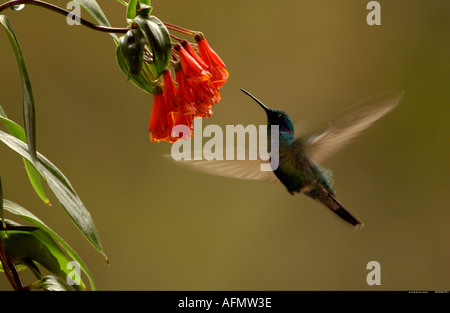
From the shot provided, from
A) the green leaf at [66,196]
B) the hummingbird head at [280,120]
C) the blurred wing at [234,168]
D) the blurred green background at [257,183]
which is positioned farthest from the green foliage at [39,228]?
the blurred green background at [257,183]

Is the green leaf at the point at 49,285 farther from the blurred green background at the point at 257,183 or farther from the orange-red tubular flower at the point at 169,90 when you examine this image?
A: the blurred green background at the point at 257,183

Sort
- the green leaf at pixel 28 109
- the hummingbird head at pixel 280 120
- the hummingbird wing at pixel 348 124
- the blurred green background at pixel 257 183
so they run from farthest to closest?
the blurred green background at pixel 257 183 → the hummingbird head at pixel 280 120 → the hummingbird wing at pixel 348 124 → the green leaf at pixel 28 109

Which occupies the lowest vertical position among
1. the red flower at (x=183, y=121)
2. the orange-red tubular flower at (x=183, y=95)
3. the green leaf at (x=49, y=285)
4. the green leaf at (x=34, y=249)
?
the green leaf at (x=49, y=285)

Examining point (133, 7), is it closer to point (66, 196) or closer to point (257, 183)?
point (66, 196)

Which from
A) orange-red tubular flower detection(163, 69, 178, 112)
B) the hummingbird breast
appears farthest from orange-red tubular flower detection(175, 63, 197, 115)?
the hummingbird breast

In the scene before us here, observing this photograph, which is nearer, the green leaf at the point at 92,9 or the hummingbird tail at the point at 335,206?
the green leaf at the point at 92,9

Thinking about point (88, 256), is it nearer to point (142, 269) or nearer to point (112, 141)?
point (142, 269)

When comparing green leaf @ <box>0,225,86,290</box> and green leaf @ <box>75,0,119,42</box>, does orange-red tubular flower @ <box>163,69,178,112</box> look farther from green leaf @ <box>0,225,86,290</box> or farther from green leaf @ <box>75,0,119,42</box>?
green leaf @ <box>0,225,86,290</box>
